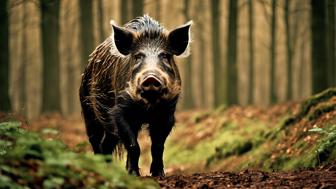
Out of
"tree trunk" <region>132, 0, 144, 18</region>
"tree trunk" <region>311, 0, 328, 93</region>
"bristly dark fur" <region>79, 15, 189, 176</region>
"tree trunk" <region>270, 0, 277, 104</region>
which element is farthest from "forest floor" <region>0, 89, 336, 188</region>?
"tree trunk" <region>270, 0, 277, 104</region>

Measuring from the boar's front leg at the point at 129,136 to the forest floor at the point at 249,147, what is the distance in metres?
0.53

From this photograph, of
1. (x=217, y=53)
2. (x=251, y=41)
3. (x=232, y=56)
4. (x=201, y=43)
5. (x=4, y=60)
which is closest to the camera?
(x=4, y=60)

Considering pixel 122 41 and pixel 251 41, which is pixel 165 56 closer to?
pixel 122 41

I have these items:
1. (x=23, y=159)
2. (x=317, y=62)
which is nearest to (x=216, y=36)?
(x=317, y=62)

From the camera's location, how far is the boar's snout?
25.6ft

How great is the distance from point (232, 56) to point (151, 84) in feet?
52.0

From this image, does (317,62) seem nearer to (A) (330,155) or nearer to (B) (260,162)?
(B) (260,162)

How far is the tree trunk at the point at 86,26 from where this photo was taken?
90.0 ft

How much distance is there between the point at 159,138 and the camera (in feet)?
30.5

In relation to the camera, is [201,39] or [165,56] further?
[201,39]

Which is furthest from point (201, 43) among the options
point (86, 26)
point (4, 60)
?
point (4, 60)

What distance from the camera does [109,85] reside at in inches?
407

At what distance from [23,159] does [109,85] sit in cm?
458

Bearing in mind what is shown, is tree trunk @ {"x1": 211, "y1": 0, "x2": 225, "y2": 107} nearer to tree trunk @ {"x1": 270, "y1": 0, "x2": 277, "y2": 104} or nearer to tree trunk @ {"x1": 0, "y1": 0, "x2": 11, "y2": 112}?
tree trunk @ {"x1": 270, "y1": 0, "x2": 277, "y2": 104}
